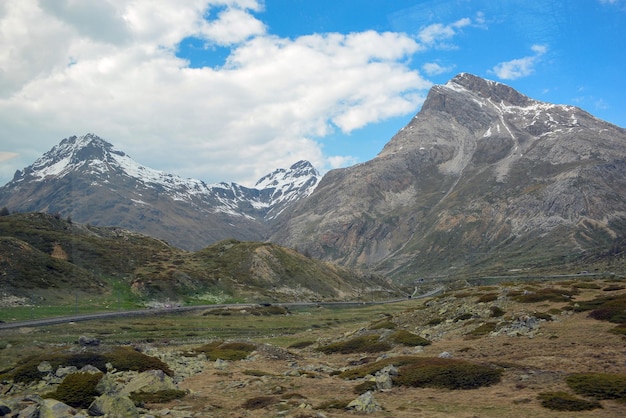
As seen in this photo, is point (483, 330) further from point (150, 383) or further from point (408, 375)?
point (150, 383)

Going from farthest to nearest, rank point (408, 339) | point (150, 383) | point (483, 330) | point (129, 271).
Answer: point (129, 271)
point (408, 339)
point (483, 330)
point (150, 383)

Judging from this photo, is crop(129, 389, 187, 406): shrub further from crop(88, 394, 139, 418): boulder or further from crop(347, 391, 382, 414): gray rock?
crop(347, 391, 382, 414): gray rock

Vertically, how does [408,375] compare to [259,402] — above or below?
above

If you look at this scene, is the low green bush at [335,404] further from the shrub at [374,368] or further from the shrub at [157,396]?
the shrub at [157,396]

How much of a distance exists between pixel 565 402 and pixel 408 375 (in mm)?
11945

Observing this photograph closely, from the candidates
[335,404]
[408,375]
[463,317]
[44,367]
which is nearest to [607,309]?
[463,317]

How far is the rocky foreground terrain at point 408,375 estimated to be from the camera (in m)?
27.2

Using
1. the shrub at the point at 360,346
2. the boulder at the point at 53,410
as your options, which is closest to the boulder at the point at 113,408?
the boulder at the point at 53,410

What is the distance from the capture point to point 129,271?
6019 inches

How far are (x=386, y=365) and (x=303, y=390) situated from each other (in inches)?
335

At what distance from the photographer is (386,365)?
130 ft

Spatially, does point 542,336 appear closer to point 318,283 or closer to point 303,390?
point 303,390

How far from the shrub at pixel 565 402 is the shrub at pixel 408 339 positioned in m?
23.7

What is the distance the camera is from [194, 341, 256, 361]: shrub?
5419cm
